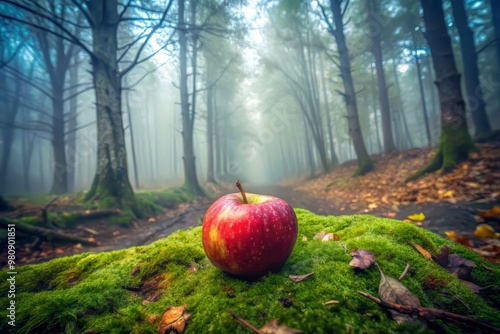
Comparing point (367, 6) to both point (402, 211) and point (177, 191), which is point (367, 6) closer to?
point (402, 211)

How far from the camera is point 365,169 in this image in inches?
364

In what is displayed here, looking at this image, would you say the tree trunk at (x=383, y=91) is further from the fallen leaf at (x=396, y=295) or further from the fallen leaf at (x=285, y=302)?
the fallen leaf at (x=285, y=302)

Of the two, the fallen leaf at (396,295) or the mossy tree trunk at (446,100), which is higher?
the mossy tree trunk at (446,100)

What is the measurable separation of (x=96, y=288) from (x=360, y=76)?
79.0 ft

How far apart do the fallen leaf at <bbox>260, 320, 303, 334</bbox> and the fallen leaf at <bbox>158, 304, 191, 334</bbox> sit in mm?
368

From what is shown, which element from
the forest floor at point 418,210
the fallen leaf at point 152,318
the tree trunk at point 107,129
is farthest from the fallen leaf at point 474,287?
the tree trunk at point 107,129

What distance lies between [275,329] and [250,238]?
43 cm

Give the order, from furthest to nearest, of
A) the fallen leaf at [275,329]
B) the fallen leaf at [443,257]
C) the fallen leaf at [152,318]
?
1. the fallen leaf at [443,257]
2. the fallen leaf at [152,318]
3. the fallen leaf at [275,329]

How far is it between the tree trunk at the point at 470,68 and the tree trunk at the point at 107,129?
47.9 ft

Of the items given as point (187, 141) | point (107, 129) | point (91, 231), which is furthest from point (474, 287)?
point (187, 141)

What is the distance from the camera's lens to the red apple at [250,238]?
117 cm

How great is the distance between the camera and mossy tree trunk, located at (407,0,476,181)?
5.76 meters

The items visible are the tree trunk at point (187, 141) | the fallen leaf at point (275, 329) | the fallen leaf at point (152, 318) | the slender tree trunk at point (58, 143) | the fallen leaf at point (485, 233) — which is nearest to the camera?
the fallen leaf at point (275, 329)

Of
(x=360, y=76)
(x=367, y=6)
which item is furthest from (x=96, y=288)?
(x=360, y=76)
